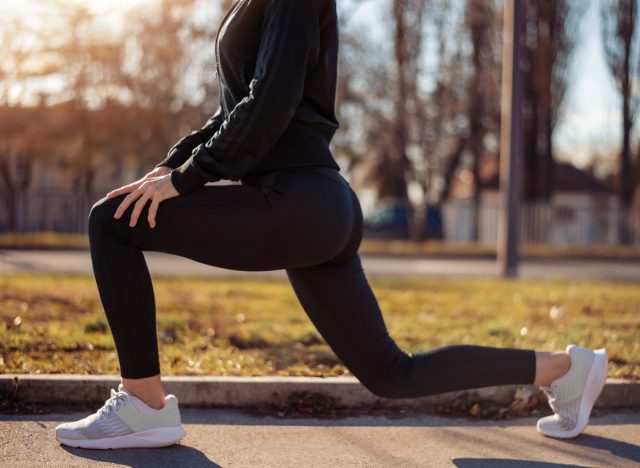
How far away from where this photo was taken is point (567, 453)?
3.03 m

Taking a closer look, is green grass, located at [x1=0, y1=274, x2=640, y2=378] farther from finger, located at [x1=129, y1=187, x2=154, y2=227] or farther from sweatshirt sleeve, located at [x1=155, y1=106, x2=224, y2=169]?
finger, located at [x1=129, y1=187, x2=154, y2=227]

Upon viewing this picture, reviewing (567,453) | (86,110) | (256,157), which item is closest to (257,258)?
(256,157)

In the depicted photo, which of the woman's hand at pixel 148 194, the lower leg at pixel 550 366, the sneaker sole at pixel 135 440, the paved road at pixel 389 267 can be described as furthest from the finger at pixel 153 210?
the paved road at pixel 389 267

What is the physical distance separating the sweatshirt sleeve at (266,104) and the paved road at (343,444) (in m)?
1.05

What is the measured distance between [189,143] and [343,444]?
134cm

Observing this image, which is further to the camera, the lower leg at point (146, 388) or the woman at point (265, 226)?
the lower leg at point (146, 388)

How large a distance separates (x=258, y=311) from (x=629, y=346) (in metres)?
2.98

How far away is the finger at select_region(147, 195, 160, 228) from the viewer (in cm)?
250

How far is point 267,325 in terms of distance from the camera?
5.62 meters

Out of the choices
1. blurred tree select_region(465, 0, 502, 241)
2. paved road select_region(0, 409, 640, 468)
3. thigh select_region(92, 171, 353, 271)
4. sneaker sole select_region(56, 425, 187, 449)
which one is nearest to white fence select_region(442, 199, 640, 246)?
blurred tree select_region(465, 0, 502, 241)

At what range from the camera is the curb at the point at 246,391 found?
11.6 feet

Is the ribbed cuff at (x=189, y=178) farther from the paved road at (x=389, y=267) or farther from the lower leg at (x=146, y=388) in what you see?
the paved road at (x=389, y=267)

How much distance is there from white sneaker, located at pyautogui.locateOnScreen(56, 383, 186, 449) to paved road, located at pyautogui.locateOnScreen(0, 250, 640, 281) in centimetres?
850

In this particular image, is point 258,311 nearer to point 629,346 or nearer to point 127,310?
point 629,346
